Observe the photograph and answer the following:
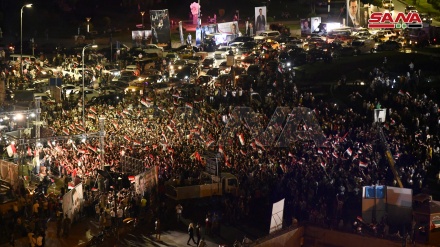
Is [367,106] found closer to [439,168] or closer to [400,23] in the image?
[439,168]

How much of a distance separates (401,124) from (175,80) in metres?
16.9

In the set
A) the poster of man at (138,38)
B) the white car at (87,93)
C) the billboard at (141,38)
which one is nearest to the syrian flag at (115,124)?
the white car at (87,93)

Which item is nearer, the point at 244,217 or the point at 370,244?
the point at 370,244

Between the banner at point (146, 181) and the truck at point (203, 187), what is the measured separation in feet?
2.70

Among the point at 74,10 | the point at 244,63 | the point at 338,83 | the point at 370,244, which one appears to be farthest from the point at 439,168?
the point at 74,10

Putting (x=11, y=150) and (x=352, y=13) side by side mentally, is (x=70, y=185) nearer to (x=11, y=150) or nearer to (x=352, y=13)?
(x=11, y=150)

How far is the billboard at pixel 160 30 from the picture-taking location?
5869 cm

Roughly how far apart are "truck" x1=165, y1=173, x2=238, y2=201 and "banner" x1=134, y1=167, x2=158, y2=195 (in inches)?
32.4

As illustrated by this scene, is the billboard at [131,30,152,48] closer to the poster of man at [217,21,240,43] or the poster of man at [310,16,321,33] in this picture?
the poster of man at [217,21,240,43]

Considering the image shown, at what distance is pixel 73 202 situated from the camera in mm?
29844

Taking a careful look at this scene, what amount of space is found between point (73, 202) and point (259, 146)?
970 centimetres

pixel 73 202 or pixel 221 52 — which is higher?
pixel 221 52

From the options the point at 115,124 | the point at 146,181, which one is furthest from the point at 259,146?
the point at 115,124

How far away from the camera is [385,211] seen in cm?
2950
